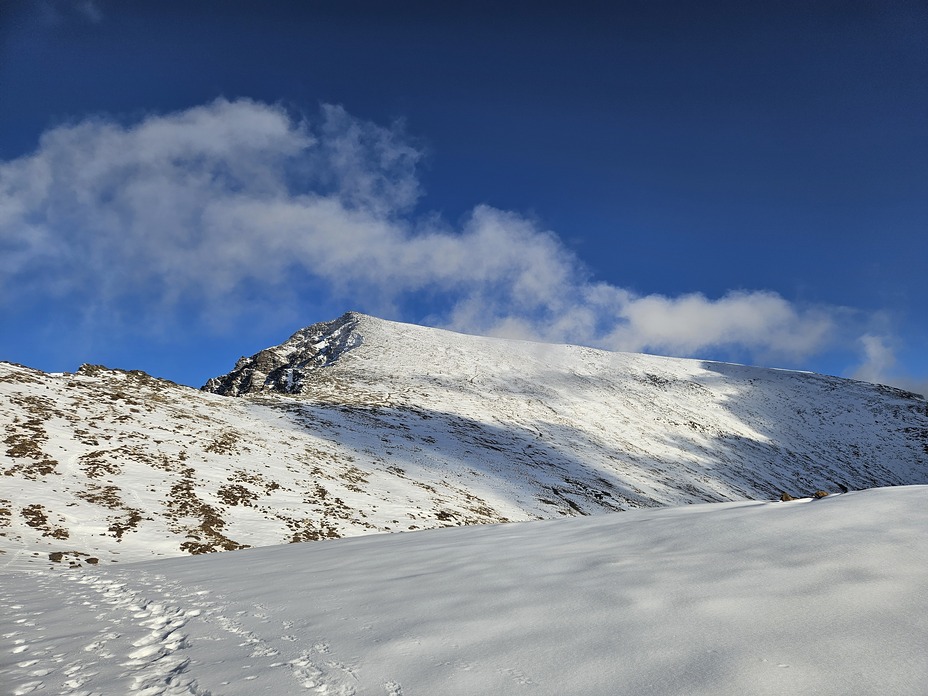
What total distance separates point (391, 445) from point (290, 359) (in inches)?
1257

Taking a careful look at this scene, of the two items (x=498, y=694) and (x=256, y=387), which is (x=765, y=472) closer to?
(x=498, y=694)

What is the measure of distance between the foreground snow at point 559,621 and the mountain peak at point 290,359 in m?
38.1

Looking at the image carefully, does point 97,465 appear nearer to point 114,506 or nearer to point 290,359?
point 114,506

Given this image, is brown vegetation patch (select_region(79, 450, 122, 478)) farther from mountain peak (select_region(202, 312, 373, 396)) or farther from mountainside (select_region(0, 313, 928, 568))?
mountain peak (select_region(202, 312, 373, 396))

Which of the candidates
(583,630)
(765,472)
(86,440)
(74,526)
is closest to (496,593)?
(583,630)

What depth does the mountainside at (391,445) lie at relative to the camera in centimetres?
1248

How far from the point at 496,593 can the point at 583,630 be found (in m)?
1.28

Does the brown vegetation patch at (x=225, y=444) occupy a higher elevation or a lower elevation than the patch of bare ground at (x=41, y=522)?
higher

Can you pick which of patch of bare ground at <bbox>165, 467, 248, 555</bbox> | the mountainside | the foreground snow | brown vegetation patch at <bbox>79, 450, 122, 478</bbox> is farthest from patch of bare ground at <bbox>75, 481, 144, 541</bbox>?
the foreground snow

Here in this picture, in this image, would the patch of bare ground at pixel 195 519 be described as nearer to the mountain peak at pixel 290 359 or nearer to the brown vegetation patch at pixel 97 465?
the brown vegetation patch at pixel 97 465

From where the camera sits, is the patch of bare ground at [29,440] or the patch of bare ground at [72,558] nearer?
Answer: the patch of bare ground at [72,558]

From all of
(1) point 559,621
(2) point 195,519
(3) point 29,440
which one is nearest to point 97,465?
(3) point 29,440

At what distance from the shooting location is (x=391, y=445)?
72.0ft

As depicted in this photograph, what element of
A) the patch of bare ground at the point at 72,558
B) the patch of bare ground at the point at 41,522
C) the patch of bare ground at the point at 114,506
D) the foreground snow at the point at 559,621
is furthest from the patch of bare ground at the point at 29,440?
the foreground snow at the point at 559,621
